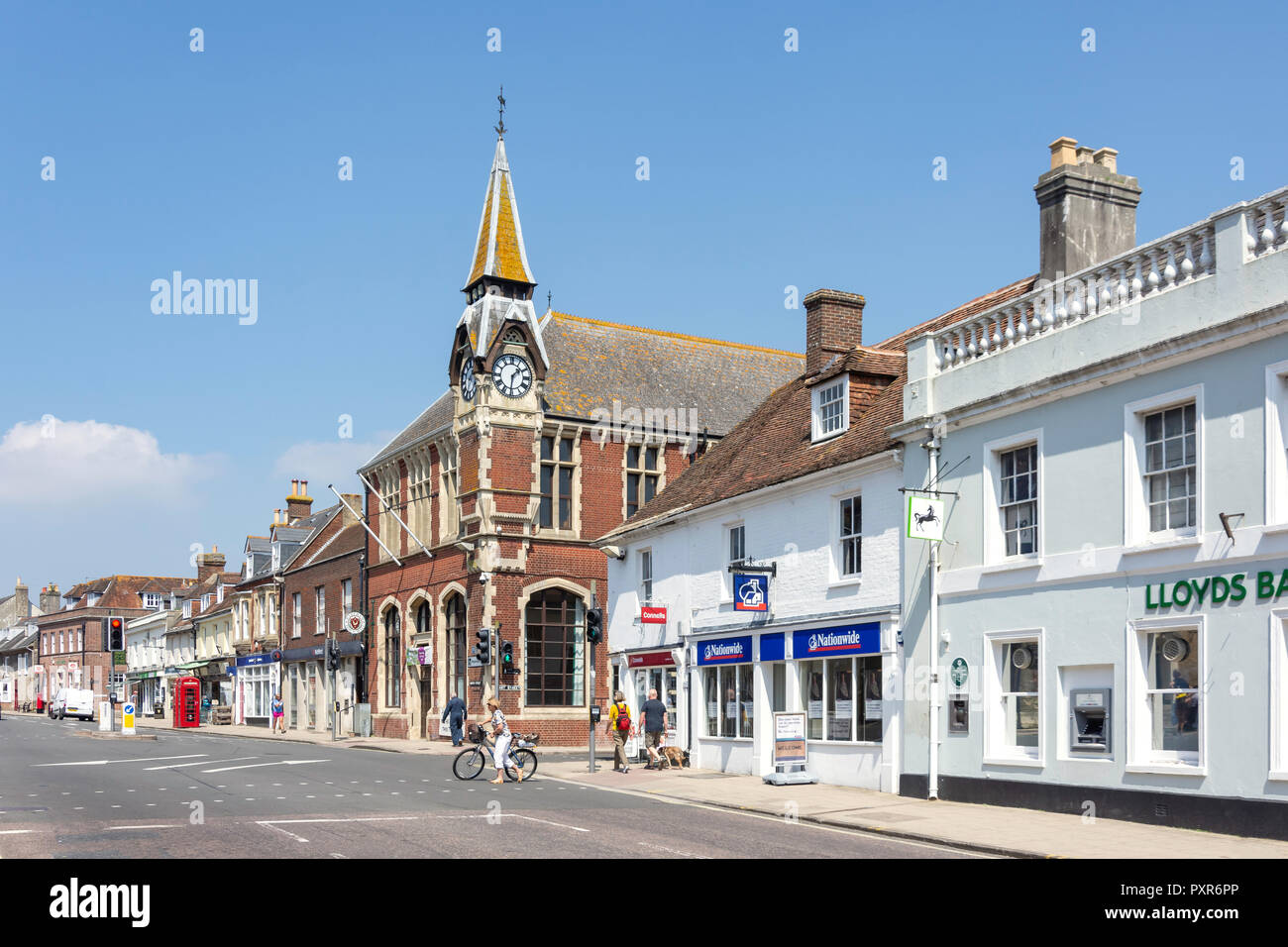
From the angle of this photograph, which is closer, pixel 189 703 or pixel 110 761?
A: pixel 110 761

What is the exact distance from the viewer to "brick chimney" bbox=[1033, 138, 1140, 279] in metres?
21.7

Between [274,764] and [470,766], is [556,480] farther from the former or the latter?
[470,766]

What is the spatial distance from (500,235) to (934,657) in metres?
29.3

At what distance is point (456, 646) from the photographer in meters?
45.1

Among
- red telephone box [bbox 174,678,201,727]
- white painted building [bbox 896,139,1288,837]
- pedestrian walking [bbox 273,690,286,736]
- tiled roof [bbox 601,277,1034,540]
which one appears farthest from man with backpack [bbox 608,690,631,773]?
red telephone box [bbox 174,678,201,727]

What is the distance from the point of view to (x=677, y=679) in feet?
101

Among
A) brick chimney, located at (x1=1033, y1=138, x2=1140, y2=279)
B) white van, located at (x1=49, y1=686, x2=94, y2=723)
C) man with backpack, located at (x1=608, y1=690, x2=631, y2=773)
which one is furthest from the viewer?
white van, located at (x1=49, y1=686, x2=94, y2=723)

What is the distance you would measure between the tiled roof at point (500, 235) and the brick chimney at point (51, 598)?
92141mm

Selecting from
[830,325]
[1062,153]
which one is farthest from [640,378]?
[1062,153]

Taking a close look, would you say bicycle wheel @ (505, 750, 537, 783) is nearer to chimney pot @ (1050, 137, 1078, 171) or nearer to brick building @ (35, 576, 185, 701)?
chimney pot @ (1050, 137, 1078, 171)

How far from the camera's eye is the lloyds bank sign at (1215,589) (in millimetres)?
15391

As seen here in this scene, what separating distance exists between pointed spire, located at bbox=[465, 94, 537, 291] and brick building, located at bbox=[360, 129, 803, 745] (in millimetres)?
53

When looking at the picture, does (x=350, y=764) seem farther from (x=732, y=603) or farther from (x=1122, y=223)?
(x=1122, y=223)

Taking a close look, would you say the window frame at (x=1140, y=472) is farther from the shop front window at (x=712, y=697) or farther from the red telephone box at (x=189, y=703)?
the red telephone box at (x=189, y=703)
